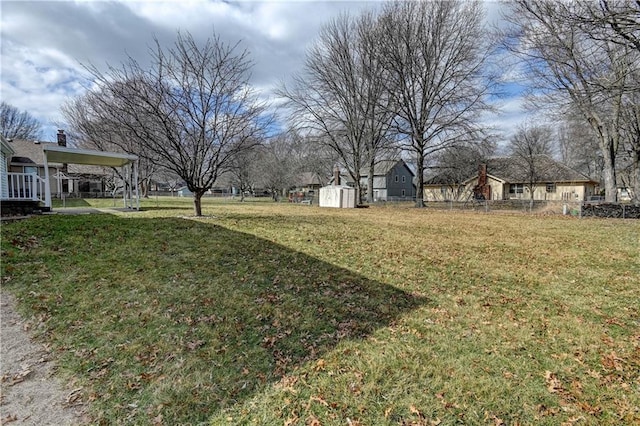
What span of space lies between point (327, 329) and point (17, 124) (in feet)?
164

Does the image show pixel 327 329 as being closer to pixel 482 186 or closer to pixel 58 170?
pixel 58 170

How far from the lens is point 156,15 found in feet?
30.8

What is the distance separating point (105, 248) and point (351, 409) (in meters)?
6.28

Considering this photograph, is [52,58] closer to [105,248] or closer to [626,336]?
[105,248]

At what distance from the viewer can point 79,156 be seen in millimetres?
14211

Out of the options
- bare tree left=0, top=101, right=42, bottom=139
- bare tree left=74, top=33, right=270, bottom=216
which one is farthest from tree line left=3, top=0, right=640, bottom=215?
bare tree left=0, top=101, right=42, bottom=139

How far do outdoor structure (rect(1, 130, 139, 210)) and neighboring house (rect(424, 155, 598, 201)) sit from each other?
3143 centimetres

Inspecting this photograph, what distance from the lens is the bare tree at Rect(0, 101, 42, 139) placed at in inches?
1395

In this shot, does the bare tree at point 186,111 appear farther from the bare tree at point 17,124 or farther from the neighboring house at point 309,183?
the neighboring house at point 309,183

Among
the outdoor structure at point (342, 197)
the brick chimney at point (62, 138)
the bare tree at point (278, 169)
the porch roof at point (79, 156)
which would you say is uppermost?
the brick chimney at point (62, 138)

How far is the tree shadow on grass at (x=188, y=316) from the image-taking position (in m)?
2.91

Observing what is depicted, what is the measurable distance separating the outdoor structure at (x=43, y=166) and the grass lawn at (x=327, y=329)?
386 centimetres

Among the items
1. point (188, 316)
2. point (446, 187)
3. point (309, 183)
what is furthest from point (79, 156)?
point (309, 183)

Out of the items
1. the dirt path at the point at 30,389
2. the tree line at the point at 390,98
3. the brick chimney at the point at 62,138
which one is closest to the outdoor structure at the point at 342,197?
the tree line at the point at 390,98
